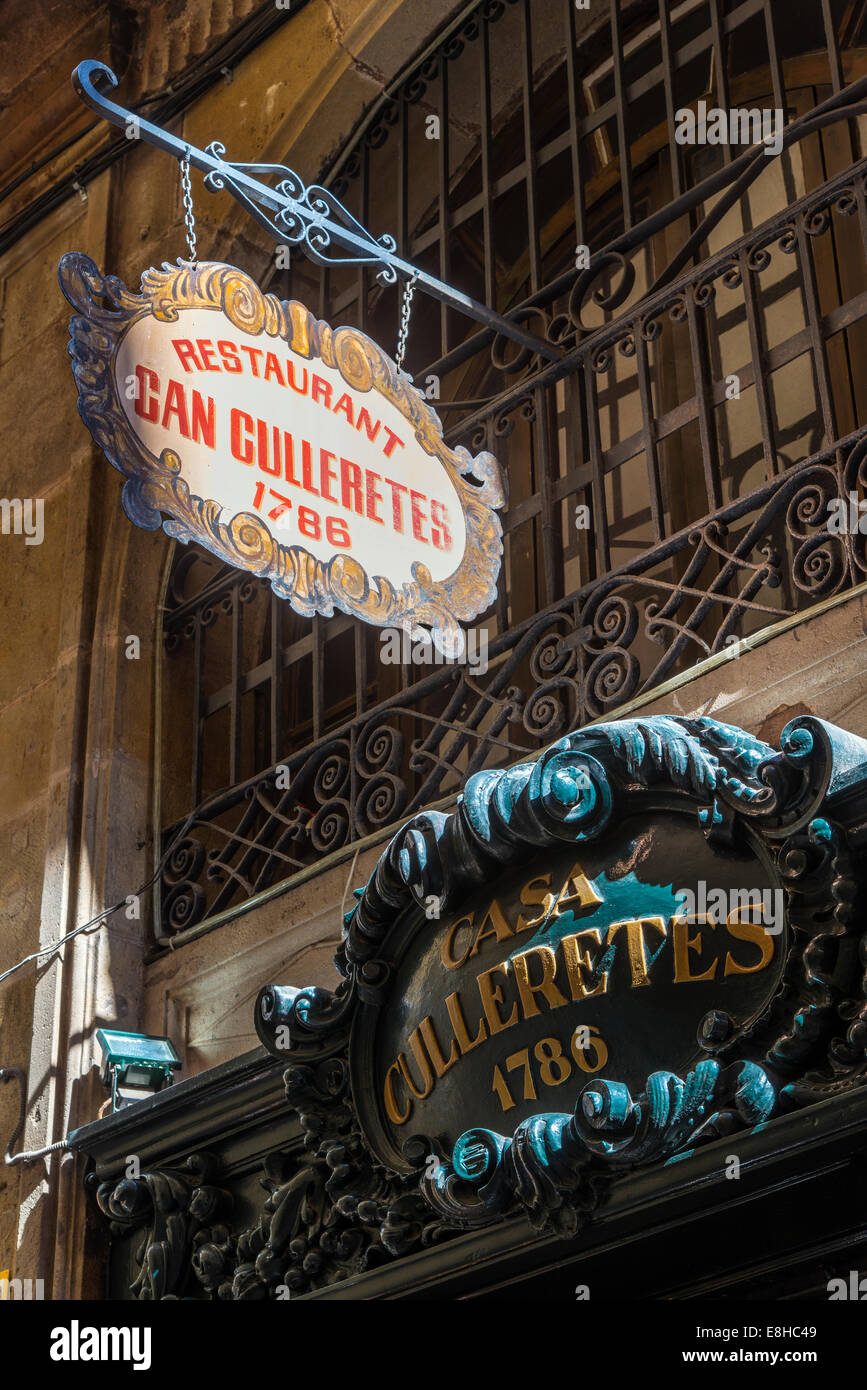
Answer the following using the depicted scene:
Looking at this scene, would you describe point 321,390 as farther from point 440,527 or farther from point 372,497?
point 440,527

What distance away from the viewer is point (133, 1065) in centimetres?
636

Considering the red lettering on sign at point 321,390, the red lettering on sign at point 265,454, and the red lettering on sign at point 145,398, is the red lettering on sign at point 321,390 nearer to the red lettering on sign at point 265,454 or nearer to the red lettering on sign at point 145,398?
the red lettering on sign at point 265,454

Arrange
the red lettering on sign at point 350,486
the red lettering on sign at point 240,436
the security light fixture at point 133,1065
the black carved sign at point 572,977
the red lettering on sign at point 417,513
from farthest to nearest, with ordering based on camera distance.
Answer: the security light fixture at point 133,1065
the red lettering on sign at point 417,513
the red lettering on sign at point 350,486
the red lettering on sign at point 240,436
the black carved sign at point 572,977

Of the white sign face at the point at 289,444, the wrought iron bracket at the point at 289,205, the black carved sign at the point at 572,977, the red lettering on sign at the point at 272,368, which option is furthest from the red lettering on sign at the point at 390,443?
the black carved sign at the point at 572,977

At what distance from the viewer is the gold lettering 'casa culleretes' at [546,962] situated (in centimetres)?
434

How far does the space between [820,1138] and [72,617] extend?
4550 millimetres

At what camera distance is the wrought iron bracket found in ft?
17.7

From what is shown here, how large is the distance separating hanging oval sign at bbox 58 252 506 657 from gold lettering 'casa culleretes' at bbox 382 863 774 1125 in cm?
99

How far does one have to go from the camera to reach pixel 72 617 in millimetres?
7535

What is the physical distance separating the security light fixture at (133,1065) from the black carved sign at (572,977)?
58.2 inches

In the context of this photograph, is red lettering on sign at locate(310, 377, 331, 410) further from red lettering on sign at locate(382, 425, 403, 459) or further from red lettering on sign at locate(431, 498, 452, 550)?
red lettering on sign at locate(431, 498, 452, 550)

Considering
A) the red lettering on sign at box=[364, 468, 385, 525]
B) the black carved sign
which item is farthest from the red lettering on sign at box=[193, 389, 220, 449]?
the black carved sign
